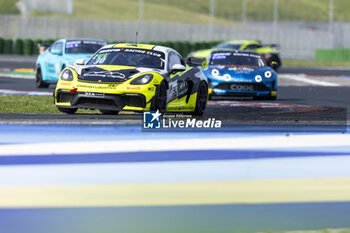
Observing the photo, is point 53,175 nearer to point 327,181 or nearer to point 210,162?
point 210,162

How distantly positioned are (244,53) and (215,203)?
12.1 meters

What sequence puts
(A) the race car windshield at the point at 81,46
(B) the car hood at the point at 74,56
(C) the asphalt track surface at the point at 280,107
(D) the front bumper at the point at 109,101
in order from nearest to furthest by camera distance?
(C) the asphalt track surface at the point at 280,107 → (D) the front bumper at the point at 109,101 → (B) the car hood at the point at 74,56 → (A) the race car windshield at the point at 81,46

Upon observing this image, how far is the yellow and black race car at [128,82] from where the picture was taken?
38.2 ft

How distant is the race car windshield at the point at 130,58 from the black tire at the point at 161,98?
1.75 ft

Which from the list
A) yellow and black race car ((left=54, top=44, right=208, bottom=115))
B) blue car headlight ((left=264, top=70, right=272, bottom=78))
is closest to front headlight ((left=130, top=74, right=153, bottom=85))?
yellow and black race car ((left=54, top=44, right=208, bottom=115))

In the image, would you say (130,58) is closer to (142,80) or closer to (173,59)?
(173,59)

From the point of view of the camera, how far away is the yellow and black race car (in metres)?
11.7

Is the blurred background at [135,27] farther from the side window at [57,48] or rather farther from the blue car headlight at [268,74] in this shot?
the blue car headlight at [268,74]

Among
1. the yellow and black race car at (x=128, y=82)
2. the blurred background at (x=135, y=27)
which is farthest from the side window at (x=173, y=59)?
the blurred background at (x=135, y=27)

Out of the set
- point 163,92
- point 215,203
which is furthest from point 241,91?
point 215,203

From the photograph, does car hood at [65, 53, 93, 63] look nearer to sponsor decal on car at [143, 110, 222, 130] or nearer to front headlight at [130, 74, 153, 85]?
front headlight at [130, 74, 153, 85]

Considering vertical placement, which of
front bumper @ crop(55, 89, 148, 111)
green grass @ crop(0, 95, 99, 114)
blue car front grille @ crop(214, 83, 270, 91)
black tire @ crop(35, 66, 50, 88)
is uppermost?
front bumper @ crop(55, 89, 148, 111)

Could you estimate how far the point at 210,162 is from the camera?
9.24 m

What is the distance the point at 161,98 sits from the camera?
12.1 m
